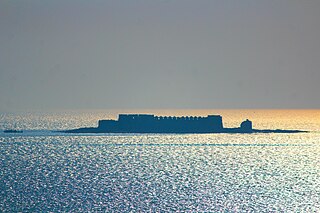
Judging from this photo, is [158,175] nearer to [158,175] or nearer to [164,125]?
[158,175]

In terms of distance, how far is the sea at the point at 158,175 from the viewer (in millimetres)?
73875

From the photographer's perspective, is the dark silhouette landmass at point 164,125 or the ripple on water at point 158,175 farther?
the dark silhouette landmass at point 164,125

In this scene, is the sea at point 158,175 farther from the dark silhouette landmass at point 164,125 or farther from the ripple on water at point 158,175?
the dark silhouette landmass at point 164,125

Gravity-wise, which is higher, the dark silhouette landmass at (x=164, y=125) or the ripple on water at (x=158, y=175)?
the dark silhouette landmass at (x=164, y=125)

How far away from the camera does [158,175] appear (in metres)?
98.7

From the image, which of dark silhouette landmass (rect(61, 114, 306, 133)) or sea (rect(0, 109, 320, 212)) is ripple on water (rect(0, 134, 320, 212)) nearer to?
sea (rect(0, 109, 320, 212))

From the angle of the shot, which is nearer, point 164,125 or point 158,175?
point 158,175

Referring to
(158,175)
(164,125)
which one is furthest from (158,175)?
(164,125)

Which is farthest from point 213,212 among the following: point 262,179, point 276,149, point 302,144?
point 302,144

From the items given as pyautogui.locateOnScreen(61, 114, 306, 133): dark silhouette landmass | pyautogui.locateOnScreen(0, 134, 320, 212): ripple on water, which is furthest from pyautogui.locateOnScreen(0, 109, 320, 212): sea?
pyautogui.locateOnScreen(61, 114, 306, 133): dark silhouette landmass

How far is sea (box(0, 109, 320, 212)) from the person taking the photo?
73.9 meters

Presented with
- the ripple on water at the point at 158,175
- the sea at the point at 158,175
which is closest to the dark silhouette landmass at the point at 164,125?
the sea at the point at 158,175

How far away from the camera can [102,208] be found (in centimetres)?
7119

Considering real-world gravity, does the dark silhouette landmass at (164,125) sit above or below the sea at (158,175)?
above
